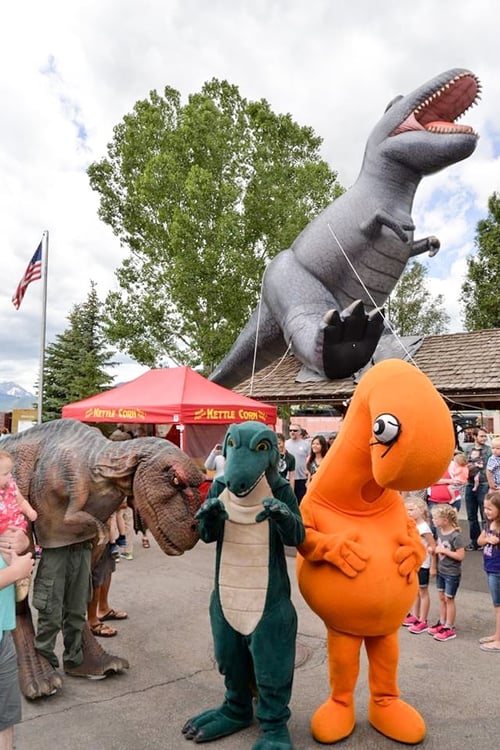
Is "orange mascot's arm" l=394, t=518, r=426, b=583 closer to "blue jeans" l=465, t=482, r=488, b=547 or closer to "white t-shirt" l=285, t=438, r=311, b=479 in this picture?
"blue jeans" l=465, t=482, r=488, b=547

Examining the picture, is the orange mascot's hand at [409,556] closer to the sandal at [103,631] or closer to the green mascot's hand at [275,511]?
the green mascot's hand at [275,511]

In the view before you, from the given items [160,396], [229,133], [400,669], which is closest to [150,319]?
[229,133]

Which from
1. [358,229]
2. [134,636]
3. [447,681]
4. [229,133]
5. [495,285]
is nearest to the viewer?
[447,681]

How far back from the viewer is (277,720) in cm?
257

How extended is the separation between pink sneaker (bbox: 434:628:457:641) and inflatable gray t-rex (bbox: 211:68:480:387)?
279 centimetres

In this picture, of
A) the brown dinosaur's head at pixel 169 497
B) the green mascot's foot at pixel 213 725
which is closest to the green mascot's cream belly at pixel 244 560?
the brown dinosaur's head at pixel 169 497

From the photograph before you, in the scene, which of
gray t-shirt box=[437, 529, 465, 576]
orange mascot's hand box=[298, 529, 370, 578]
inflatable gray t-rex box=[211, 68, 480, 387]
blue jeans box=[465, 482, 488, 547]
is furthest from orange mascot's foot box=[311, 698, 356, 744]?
blue jeans box=[465, 482, 488, 547]

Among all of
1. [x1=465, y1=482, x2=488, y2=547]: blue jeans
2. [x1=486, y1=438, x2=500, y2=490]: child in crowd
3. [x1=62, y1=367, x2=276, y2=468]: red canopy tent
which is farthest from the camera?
[x1=465, y1=482, x2=488, y2=547]: blue jeans

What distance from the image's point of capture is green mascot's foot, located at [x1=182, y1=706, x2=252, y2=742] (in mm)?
2725

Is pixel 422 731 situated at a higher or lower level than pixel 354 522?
lower

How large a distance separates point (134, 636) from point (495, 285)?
20.2 meters

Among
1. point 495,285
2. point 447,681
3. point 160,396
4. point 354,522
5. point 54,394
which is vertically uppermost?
point 495,285

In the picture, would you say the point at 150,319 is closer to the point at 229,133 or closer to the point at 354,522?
the point at 229,133

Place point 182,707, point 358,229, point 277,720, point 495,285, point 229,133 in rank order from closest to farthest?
point 277,720 → point 182,707 → point 358,229 → point 229,133 → point 495,285
